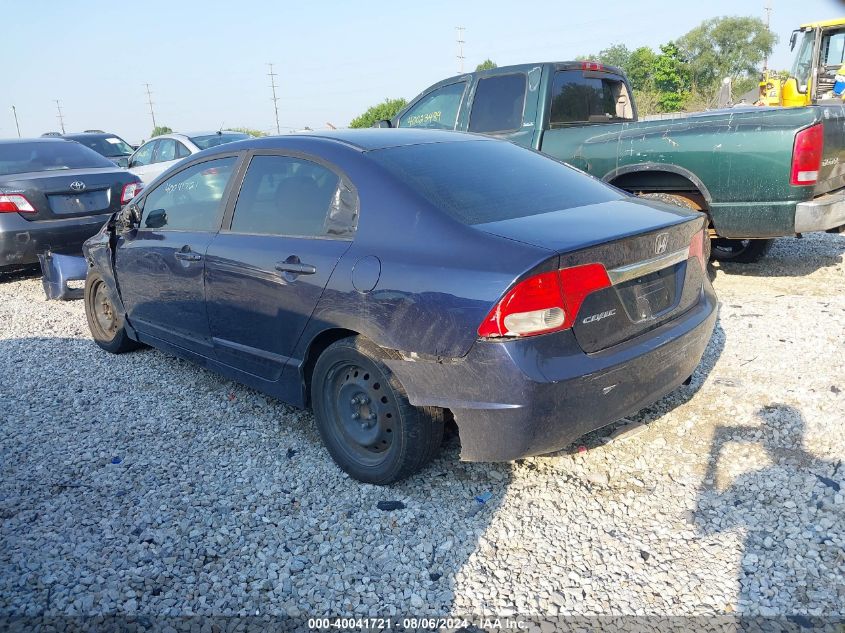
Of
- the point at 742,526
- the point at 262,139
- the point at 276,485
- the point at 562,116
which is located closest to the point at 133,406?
the point at 276,485

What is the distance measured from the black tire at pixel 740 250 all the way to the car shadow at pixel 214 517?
15.2 feet

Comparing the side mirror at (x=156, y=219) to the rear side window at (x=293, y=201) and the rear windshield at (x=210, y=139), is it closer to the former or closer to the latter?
the rear side window at (x=293, y=201)

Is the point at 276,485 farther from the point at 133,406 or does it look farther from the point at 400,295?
the point at 133,406

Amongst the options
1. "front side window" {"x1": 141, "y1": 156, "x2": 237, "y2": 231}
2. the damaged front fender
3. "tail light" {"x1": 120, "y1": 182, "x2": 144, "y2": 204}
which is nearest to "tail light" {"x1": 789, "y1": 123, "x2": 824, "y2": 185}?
"front side window" {"x1": 141, "y1": 156, "x2": 237, "y2": 231}

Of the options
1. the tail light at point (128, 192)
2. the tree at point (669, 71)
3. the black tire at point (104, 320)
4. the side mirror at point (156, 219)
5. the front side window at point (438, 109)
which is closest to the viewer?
the side mirror at point (156, 219)

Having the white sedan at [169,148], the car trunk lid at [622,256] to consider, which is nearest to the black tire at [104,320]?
the car trunk lid at [622,256]

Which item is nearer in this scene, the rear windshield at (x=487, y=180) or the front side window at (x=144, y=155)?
the rear windshield at (x=487, y=180)

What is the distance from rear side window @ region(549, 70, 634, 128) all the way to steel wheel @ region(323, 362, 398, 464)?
14.0ft

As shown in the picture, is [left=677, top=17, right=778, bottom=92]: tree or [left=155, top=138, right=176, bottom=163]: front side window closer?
[left=155, top=138, right=176, bottom=163]: front side window

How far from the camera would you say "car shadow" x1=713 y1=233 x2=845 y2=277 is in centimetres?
648

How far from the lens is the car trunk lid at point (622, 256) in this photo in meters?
2.67

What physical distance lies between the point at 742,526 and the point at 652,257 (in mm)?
1182

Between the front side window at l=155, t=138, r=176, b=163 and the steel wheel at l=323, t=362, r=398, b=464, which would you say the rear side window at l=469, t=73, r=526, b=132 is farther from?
the front side window at l=155, t=138, r=176, b=163

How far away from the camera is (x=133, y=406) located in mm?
4320
